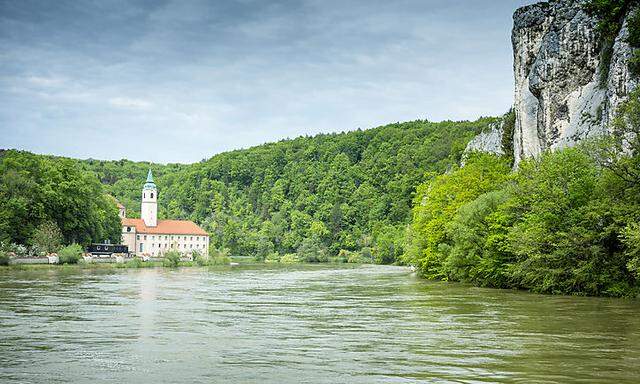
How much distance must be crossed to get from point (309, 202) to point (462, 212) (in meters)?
146

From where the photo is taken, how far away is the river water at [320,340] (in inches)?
603

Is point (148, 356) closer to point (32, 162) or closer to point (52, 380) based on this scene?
point (52, 380)

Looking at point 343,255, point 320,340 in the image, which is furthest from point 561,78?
point 343,255

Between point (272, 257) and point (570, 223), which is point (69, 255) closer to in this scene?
point (570, 223)

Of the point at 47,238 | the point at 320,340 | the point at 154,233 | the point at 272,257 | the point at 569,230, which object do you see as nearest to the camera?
the point at 320,340

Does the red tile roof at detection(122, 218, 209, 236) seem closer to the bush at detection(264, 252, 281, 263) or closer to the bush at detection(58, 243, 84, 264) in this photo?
the bush at detection(264, 252, 281, 263)

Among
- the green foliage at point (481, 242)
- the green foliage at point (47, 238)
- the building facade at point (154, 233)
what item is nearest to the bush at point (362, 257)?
the building facade at point (154, 233)

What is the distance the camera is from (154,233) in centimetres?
15588

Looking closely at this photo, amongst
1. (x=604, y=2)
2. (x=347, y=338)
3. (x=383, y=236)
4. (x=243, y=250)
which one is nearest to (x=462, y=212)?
(x=604, y=2)

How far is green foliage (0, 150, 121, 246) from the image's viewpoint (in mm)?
88125

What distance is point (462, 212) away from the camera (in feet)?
161

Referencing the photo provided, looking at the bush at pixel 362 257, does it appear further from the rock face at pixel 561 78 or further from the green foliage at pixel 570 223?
the green foliage at pixel 570 223

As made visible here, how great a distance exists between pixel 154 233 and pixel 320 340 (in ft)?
461

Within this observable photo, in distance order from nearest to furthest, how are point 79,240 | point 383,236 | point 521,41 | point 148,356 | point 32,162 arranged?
1. point 148,356
2. point 521,41
3. point 32,162
4. point 79,240
5. point 383,236
